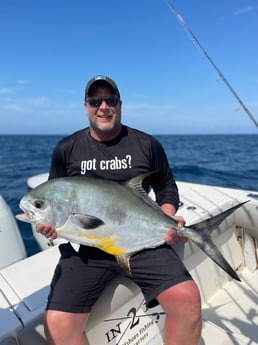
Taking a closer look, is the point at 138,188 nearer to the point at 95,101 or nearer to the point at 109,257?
the point at 109,257

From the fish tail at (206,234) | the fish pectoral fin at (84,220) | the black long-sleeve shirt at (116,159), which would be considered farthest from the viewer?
the black long-sleeve shirt at (116,159)

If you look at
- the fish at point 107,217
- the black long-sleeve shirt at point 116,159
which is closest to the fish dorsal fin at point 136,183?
the fish at point 107,217

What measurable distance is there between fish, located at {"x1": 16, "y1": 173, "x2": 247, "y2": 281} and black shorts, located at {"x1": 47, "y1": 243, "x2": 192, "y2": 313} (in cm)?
10

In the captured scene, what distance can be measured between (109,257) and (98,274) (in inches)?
5.0

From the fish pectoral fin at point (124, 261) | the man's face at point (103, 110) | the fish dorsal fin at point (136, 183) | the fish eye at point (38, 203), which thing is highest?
the man's face at point (103, 110)

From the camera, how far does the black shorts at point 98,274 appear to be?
1.77 meters

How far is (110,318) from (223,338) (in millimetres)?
990

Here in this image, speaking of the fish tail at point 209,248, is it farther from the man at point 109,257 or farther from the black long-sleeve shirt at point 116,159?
the black long-sleeve shirt at point 116,159

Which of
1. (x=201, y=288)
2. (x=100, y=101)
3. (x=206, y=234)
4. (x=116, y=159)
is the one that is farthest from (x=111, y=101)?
(x=201, y=288)

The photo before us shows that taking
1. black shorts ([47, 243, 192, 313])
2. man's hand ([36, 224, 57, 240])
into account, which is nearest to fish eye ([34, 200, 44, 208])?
man's hand ([36, 224, 57, 240])

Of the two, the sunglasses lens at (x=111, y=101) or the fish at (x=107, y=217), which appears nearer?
the fish at (x=107, y=217)

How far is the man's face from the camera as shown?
216 centimetres

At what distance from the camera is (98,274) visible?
1.91 m

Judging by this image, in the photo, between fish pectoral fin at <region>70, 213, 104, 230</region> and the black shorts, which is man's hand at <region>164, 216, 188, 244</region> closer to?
the black shorts
